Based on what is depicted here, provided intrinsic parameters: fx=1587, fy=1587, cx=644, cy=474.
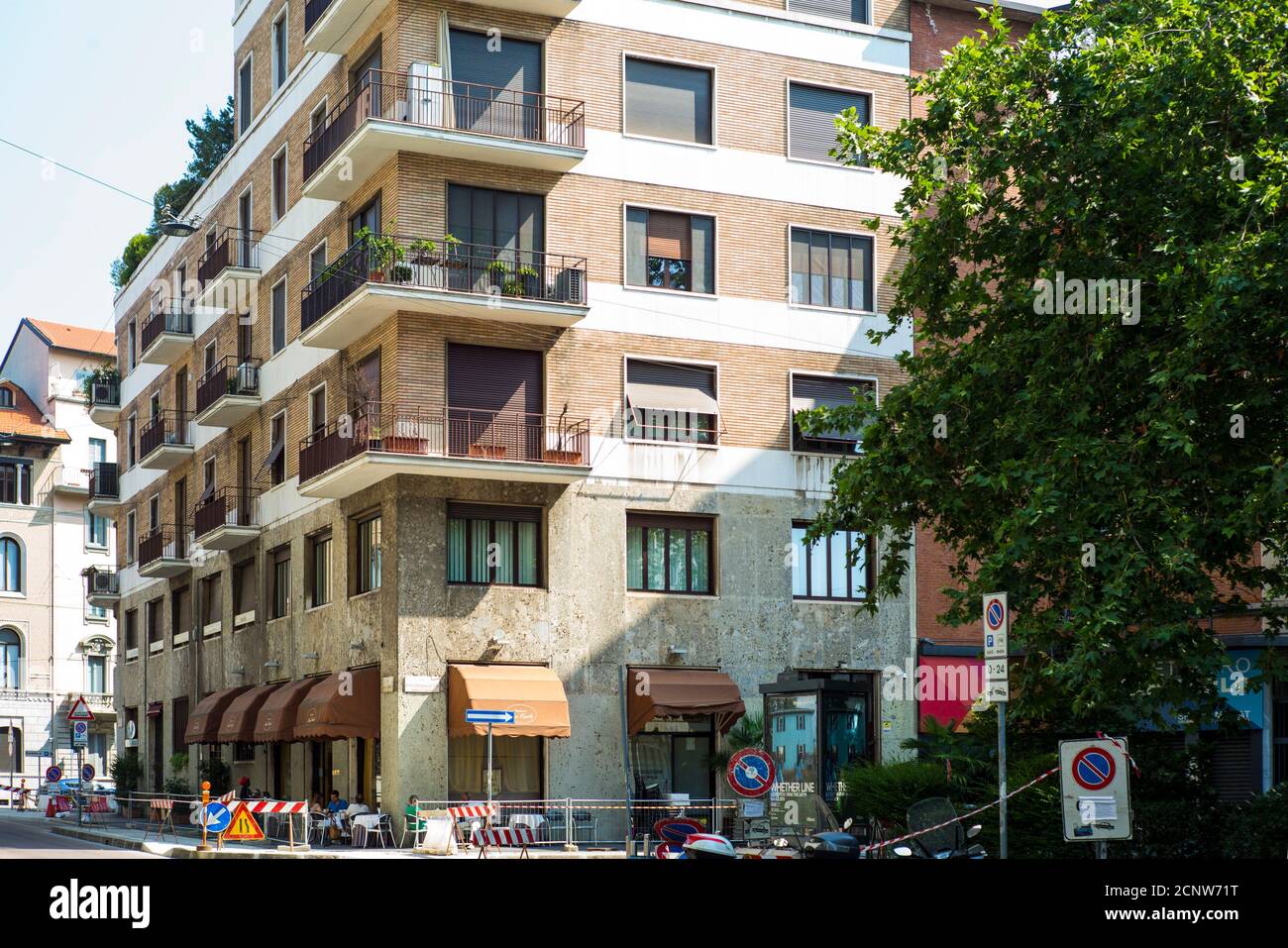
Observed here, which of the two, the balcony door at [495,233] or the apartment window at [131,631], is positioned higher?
the balcony door at [495,233]

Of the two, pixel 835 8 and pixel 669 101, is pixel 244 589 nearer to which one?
pixel 669 101

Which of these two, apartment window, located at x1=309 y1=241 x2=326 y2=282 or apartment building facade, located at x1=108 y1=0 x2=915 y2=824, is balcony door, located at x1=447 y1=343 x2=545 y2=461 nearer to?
apartment building facade, located at x1=108 y1=0 x2=915 y2=824

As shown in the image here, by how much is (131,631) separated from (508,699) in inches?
1130

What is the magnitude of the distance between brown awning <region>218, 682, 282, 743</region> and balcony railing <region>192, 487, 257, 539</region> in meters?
4.83

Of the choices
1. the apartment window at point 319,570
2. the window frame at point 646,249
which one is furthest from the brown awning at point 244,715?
the window frame at point 646,249

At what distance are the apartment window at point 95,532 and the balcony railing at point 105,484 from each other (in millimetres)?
22984

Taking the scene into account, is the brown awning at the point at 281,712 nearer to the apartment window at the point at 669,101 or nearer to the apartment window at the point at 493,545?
the apartment window at the point at 493,545

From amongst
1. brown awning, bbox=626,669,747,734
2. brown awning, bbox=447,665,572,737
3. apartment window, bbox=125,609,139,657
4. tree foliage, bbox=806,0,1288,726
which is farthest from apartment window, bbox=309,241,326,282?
apartment window, bbox=125,609,139,657

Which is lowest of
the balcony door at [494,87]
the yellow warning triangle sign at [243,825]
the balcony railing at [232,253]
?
the yellow warning triangle sign at [243,825]

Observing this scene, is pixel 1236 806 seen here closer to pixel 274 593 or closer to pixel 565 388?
pixel 565 388

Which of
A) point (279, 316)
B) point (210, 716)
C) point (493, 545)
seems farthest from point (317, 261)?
point (210, 716)

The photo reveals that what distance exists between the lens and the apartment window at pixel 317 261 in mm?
37219

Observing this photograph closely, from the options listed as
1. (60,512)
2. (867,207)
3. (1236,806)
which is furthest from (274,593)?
(60,512)

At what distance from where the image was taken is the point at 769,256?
1417 inches
